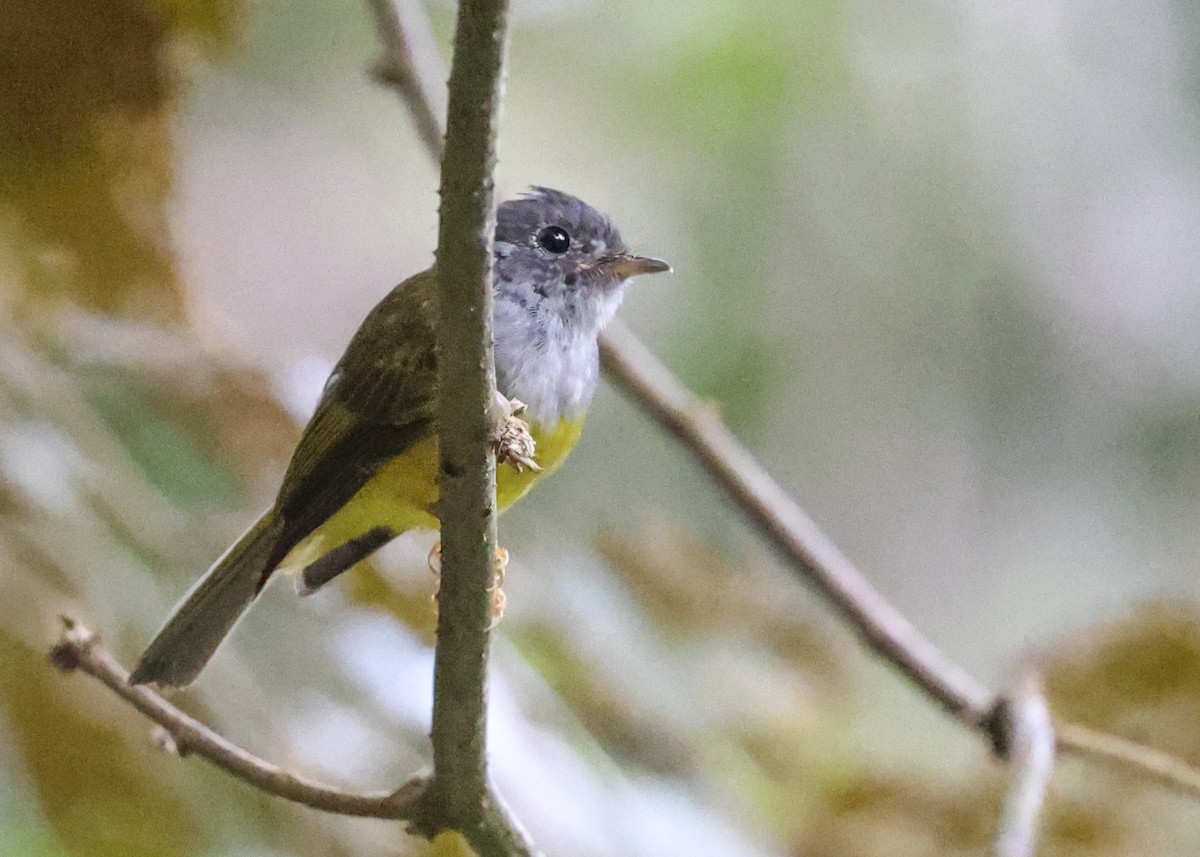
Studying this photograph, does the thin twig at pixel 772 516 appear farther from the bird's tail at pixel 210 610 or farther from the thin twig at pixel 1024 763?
the bird's tail at pixel 210 610

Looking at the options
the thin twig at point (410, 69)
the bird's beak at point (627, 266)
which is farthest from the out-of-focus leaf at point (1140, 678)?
the thin twig at point (410, 69)

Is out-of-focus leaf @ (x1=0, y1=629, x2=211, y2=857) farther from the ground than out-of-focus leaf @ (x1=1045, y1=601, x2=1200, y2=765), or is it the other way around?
out-of-focus leaf @ (x1=1045, y1=601, x2=1200, y2=765)

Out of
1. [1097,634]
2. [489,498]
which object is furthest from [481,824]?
[1097,634]

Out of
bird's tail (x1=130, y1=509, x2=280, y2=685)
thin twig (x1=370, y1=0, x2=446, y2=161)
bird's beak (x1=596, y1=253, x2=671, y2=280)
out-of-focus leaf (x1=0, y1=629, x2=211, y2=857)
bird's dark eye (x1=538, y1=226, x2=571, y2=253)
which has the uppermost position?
thin twig (x1=370, y1=0, x2=446, y2=161)

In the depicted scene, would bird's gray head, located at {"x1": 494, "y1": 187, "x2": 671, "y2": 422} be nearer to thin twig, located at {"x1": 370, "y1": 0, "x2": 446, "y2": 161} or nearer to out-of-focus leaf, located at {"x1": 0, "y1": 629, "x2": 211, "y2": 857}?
thin twig, located at {"x1": 370, "y1": 0, "x2": 446, "y2": 161}

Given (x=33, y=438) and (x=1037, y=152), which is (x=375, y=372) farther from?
(x=1037, y=152)

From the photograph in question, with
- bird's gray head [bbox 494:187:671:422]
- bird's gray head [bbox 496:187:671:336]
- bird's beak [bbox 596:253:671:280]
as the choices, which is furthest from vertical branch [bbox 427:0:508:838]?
bird's beak [bbox 596:253:671:280]
